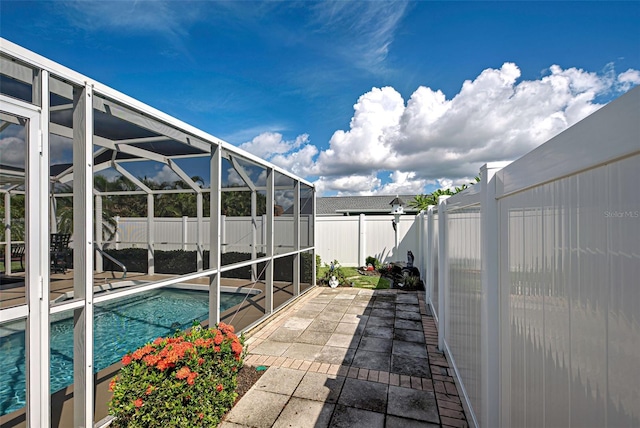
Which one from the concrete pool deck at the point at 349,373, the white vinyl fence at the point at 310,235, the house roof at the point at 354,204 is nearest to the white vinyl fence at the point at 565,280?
the concrete pool deck at the point at 349,373

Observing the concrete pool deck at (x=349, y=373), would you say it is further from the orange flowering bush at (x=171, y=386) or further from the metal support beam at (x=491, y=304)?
the metal support beam at (x=491, y=304)

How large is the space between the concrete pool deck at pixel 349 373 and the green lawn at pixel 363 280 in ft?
7.21

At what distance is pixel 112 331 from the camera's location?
533 cm

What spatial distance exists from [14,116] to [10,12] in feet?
7.28

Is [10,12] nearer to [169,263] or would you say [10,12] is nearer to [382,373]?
[382,373]

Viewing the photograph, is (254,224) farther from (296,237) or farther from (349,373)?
(349,373)

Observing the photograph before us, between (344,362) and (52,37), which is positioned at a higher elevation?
(52,37)

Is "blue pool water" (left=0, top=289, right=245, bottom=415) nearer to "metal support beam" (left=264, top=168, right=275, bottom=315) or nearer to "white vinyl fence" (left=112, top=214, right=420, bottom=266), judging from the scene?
"metal support beam" (left=264, top=168, right=275, bottom=315)

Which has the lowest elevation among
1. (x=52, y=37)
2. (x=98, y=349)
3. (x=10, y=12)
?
(x=98, y=349)

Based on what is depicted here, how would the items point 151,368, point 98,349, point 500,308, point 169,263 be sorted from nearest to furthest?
1. point 500,308
2. point 151,368
3. point 98,349
4. point 169,263

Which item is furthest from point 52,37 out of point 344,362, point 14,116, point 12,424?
point 344,362

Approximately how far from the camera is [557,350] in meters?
1.06

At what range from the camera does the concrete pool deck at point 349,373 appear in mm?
2629

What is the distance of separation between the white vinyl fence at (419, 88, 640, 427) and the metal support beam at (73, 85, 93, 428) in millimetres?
2978
